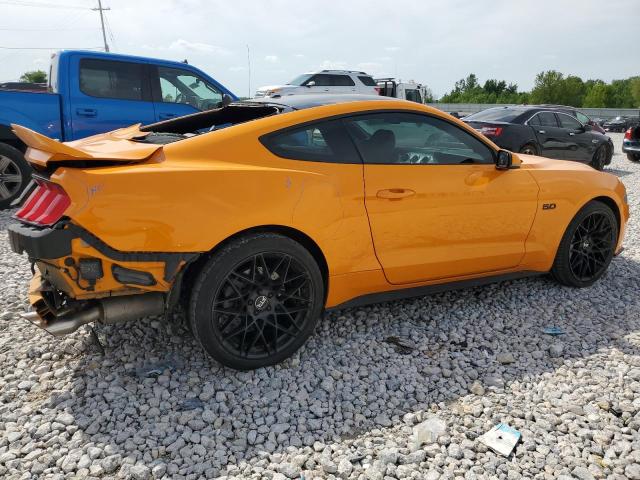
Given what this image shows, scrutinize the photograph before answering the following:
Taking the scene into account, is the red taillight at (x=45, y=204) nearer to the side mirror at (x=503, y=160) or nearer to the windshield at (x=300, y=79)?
the side mirror at (x=503, y=160)

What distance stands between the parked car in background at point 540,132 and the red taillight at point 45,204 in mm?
8587

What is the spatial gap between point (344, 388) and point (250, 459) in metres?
0.71

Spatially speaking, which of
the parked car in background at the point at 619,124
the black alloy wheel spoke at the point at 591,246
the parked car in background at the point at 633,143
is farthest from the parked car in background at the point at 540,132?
the parked car in background at the point at 619,124

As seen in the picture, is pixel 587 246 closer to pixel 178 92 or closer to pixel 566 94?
pixel 178 92

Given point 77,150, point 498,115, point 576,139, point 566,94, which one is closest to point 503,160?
point 77,150

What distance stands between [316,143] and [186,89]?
5149 mm

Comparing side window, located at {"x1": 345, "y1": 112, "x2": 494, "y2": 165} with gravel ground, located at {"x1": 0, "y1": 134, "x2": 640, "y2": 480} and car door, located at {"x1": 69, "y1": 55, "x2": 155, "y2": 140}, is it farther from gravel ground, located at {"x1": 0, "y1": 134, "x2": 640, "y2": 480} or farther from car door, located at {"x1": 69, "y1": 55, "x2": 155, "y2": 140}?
car door, located at {"x1": 69, "y1": 55, "x2": 155, "y2": 140}

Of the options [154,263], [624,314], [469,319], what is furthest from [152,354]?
[624,314]

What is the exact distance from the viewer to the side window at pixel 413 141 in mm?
3105

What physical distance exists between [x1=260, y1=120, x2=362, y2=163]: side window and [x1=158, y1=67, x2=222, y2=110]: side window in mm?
4664

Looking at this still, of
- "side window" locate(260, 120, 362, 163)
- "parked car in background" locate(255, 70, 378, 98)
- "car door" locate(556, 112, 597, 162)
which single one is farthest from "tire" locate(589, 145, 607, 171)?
"side window" locate(260, 120, 362, 163)

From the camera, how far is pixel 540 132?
10.2 metres

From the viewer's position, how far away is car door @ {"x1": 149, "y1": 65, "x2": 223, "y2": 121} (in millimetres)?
7176

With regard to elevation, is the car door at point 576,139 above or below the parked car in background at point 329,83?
below
